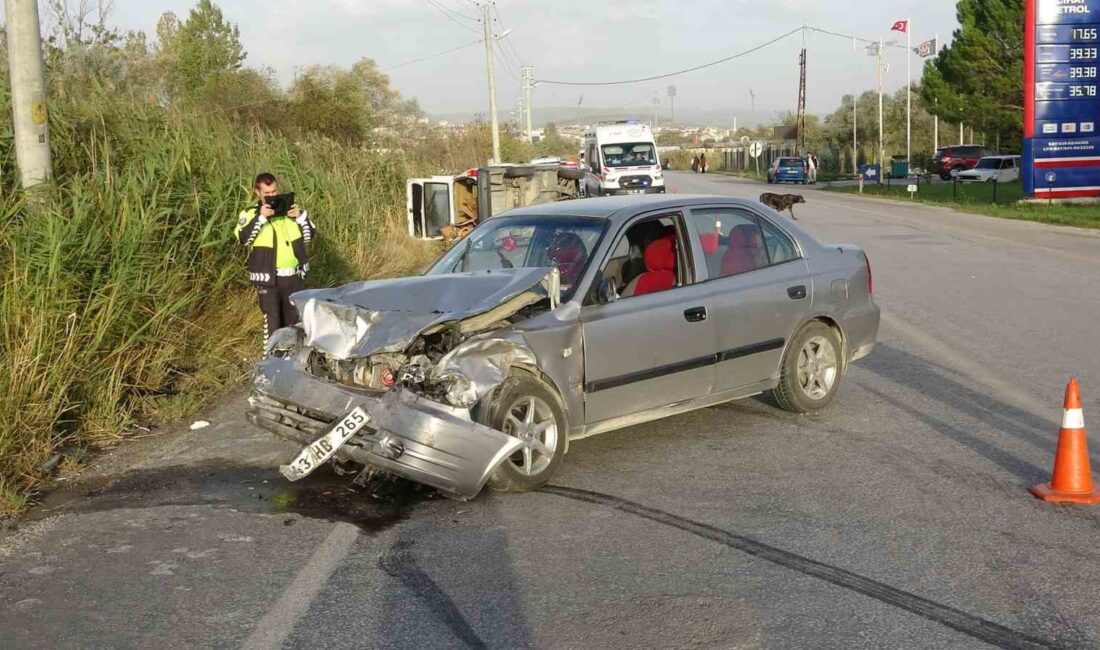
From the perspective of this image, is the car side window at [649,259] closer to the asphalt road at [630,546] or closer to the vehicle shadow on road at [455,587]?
the asphalt road at [630,546]

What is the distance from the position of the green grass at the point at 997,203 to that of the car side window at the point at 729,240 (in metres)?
20.0

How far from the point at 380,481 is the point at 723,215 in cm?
295

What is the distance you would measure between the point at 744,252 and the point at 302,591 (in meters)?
4.05

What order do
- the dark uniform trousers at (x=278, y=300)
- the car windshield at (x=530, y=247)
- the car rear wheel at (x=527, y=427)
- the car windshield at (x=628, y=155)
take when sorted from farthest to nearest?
1. the car windshield at (x=628, y=155)
2. the dark uniform trousers at (x=278, y=300)
3. the car windshield at (x=530, y=247)
4. the car rear wheel at (x=527, y=427)

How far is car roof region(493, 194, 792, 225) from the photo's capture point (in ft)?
23.6

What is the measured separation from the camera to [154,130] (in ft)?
36.7

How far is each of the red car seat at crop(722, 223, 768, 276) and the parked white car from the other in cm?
4439

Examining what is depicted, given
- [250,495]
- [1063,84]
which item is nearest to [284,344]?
[250,495]

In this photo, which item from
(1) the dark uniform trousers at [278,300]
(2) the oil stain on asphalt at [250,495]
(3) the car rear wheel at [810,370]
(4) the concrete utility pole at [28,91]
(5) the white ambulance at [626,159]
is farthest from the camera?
(5) the white ambulance at [626,159]

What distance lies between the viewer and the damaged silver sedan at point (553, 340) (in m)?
5.88

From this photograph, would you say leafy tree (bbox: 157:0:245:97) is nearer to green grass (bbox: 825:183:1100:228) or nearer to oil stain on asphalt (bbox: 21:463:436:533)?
green grass (bbox: 825:183:1100:228)

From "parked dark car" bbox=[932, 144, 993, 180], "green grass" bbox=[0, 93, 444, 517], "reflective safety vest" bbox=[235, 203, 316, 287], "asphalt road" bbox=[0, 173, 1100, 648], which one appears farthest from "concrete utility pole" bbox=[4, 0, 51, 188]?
"parked dark car" bbox=[932, 144, 993, 180]

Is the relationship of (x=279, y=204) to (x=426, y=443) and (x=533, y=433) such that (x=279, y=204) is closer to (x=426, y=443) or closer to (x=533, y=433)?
(x=533, y=433)

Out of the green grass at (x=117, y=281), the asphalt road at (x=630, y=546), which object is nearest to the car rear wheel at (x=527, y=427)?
the asphalt road at (x=630, y=546)
